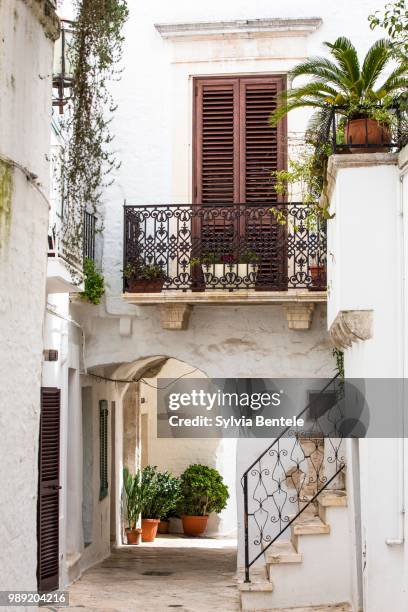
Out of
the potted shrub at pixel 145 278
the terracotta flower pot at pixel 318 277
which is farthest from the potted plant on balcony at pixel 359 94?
the potted shrub at pixel 145 278

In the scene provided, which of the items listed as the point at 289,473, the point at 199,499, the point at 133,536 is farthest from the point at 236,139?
the point at 199,499

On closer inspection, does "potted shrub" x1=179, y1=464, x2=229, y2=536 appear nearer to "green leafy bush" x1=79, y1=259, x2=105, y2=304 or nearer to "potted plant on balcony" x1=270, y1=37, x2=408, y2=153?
"green leafy bush" x1=79, y1=259, x2=105, y2=304

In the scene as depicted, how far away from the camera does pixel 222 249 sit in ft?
48.4

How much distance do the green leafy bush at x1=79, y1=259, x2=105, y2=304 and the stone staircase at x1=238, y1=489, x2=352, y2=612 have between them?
429cm

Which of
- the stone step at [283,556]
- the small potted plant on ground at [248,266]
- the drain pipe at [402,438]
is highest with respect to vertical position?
the small potted plant on ground at [248,266]

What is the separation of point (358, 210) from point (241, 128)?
610 cm

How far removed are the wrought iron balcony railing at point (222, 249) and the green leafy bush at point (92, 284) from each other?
0.39m

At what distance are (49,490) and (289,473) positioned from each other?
3315 millimetres

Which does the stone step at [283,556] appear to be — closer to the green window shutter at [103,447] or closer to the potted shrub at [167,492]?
the green window shutter at [103,447]

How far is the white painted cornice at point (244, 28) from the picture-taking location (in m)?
15.1

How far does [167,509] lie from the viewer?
20.4 meters

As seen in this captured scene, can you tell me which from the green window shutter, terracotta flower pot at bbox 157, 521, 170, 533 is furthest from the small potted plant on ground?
terracotta flower pot at bbox 157, 521, 170, 533

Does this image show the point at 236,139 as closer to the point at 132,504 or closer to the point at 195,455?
the point at 132,504

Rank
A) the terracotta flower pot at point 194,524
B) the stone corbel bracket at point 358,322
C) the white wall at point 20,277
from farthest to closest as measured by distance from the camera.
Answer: the terracotta flower pot at point 194,524 < the stone corbel bracket at point 358,322 < the white wall at point 20,277
